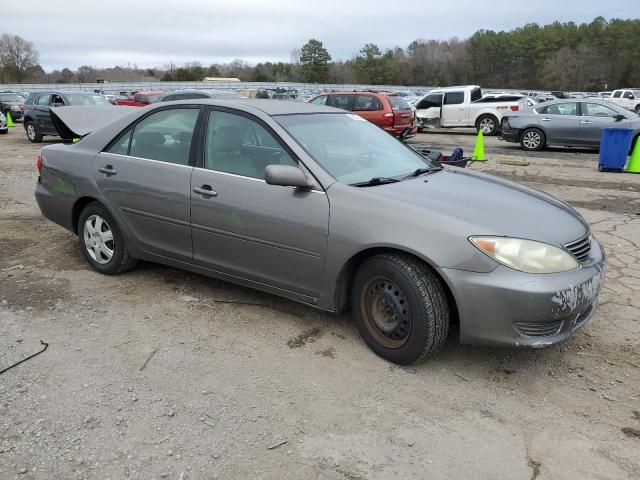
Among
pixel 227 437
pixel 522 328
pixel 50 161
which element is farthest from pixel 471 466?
pixel 50 161

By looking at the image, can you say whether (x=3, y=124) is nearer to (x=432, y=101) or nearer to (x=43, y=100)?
(x=43, y=100)

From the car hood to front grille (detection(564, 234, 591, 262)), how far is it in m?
0.03

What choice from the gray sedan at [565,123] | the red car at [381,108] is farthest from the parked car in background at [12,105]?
the gray sedan at [565,123]

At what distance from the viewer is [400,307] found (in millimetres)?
3213

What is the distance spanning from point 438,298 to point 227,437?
4.45ft

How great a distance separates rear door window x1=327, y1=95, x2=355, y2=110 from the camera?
1638 centimetres

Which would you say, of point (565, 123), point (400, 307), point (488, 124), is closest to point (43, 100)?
point (488, 124)

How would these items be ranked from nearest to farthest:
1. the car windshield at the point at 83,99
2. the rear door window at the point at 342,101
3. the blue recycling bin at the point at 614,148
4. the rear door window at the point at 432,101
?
the blue recycling bin at the point at 614,148 < the rear door window at the point at 342,101 < the car windshield at the point at 83,99 < the rear door window at the point at 432,101

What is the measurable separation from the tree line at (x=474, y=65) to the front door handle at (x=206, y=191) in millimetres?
84068

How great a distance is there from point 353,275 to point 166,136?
6.50ft

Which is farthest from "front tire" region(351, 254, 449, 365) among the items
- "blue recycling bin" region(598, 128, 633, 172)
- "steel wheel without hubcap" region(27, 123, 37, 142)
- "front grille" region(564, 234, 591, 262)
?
"steel wheel without hubcap" region(27, 123, 37, 142)

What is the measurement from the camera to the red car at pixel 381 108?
15.7 metres

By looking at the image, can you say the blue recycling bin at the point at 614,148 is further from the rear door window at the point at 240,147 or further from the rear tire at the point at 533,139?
the rear door window at the point at 240,147

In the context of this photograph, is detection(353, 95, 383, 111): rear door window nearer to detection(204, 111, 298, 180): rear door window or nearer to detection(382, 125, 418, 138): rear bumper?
detection(382, 125, 418, 138): rear bumper
